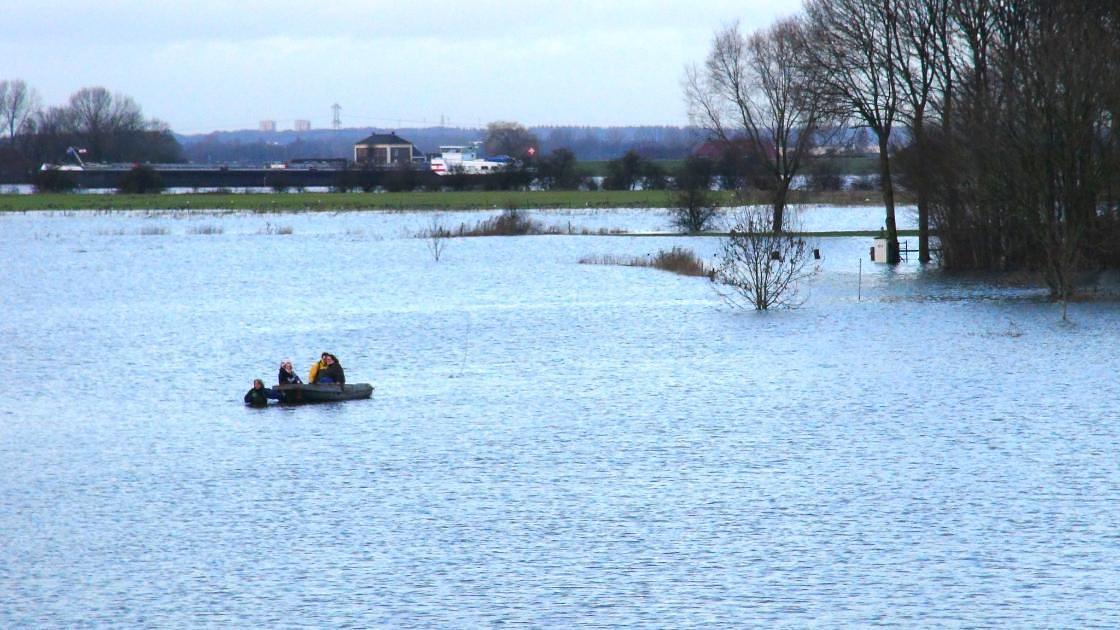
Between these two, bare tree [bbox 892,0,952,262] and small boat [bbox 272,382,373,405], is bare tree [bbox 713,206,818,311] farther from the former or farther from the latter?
small boat [bbox 272,382,373,405]

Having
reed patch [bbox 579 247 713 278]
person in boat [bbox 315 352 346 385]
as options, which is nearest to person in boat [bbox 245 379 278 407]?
person in boat [bbox 315 352 346 385]

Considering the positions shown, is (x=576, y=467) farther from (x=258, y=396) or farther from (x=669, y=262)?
(x=669, y=262)

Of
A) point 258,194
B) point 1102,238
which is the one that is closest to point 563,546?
point 1102,238

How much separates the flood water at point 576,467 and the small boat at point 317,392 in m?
0.45

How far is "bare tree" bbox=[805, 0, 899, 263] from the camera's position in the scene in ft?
221

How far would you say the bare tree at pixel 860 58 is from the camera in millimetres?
67375

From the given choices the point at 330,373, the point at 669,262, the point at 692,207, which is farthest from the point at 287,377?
the point at 692,207

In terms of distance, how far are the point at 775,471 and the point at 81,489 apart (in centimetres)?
1274

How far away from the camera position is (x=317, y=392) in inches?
1389

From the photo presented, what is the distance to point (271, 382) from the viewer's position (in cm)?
4000

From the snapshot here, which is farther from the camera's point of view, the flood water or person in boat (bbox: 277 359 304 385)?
person in boat (bbox: 277 359 304 385)

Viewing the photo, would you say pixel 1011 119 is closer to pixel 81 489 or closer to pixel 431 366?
pixel 431 366

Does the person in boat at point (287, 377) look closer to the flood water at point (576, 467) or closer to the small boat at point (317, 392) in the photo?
the small boat at point (317, 392)

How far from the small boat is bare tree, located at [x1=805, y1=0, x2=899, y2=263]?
38.6m
